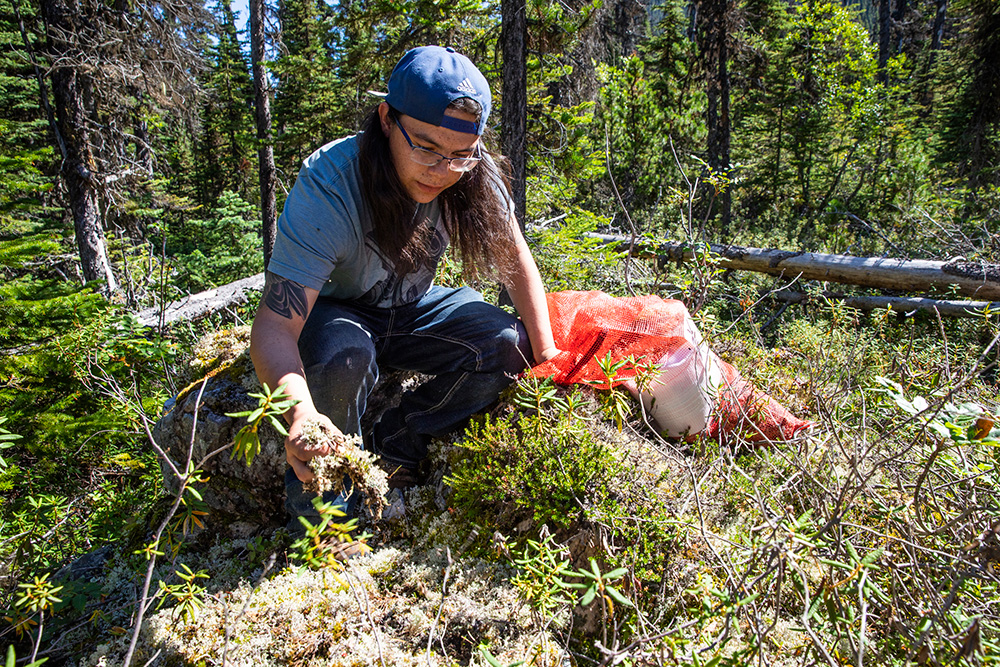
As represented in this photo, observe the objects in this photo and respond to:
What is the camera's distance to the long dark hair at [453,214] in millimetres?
2201

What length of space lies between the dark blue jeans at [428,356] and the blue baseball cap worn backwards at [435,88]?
36.0 inches

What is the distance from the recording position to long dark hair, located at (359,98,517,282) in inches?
86.7

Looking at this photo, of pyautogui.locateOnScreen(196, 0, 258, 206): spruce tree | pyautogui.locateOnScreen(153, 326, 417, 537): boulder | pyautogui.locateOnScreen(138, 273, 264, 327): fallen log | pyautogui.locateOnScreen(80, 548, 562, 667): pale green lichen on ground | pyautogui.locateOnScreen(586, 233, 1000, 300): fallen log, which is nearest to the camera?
pyautogui.locateOnScreen(80, 548, 562, 667): pale green lichen on ground

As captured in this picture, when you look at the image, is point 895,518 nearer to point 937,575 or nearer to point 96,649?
point 937,575

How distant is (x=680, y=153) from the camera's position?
1376 cm

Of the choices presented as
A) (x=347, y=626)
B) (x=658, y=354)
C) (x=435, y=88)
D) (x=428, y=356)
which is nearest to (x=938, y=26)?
(x=658, y=354)

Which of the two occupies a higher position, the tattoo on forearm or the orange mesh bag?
the tattoo on forearm

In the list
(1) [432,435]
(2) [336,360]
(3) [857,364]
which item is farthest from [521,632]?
(3) [857,364]

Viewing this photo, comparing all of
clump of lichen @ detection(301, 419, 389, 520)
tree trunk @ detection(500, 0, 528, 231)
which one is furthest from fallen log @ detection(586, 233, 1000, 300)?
clump of lichen @ detection(301, 419, 389, 520)

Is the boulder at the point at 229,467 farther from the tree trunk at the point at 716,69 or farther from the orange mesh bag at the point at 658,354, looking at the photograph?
the tree trunk at the point at 716,69

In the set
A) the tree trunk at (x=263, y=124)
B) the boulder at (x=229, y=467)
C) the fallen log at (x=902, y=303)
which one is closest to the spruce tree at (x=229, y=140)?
the tree trunk at (x=263, y=124)

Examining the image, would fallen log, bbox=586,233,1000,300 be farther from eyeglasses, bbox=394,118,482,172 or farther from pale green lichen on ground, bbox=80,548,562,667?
pale green lichen on ground, bbox=80,548,562,667

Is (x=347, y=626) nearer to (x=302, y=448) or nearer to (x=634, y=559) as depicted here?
(x=302, y=448)

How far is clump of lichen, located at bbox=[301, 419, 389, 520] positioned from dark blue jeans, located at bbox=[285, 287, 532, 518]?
1.86ft
